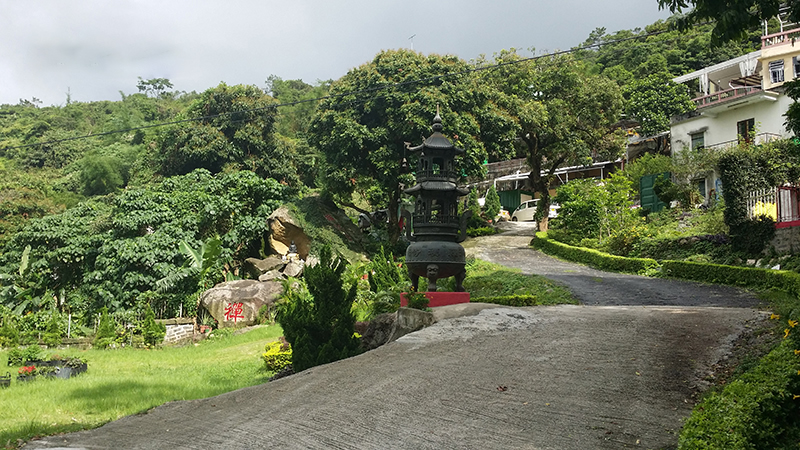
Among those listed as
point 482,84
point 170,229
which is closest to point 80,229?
point 170,229

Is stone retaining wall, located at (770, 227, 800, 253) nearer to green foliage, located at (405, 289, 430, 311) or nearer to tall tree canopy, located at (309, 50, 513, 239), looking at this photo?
green foliage, located at (405, 289, 430, 311)

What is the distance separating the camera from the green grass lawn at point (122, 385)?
27.5 ft

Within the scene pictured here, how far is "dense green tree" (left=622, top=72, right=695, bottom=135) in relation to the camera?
37094mm

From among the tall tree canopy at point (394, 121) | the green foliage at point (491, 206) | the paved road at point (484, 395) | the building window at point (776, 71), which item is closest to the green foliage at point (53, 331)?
the tall tree canopy at point (394, 121)

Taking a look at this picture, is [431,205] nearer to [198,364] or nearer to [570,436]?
[198,364]

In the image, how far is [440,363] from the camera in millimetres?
8352

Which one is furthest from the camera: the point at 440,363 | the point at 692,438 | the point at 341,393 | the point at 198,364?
the point at 198,364

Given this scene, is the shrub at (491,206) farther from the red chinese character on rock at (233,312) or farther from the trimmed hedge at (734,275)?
the red chinese character on rock at (233,312)

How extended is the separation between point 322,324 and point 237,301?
10453 mm

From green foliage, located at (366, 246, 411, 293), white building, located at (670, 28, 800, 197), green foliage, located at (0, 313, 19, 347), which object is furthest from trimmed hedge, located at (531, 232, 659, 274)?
green foliage, located at (0, 313, 19, 347)

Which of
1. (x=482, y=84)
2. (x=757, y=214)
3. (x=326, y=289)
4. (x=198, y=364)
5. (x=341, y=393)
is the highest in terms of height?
(x=482, y=84)

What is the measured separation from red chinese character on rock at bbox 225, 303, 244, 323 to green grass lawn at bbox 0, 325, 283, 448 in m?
1.95

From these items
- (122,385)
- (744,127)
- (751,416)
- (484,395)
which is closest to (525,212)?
(744,127)

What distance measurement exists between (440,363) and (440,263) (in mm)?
4425
